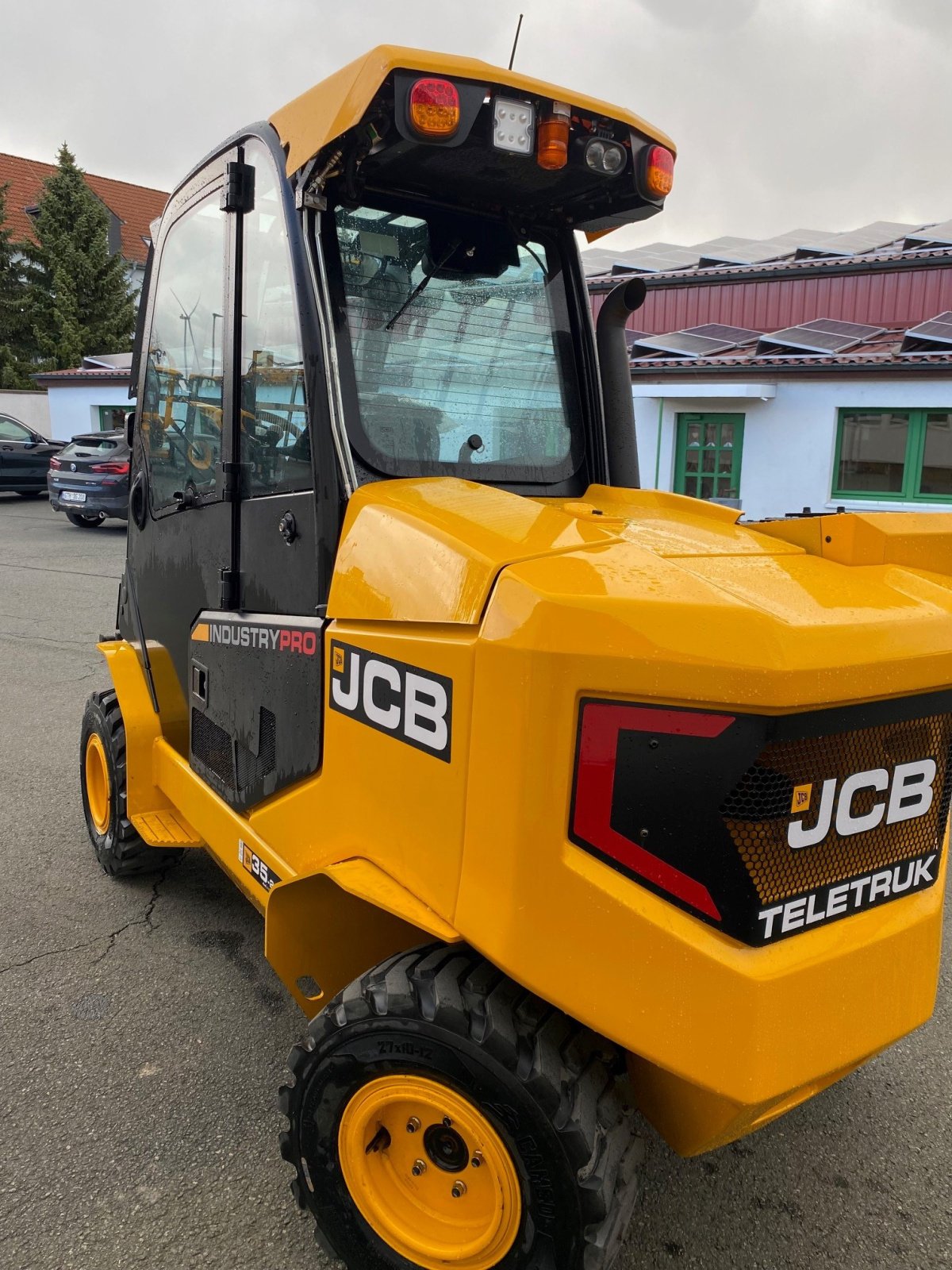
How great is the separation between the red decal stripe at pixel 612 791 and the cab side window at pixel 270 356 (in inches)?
39.6

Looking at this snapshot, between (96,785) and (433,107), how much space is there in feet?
10.0

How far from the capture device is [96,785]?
3.96 m

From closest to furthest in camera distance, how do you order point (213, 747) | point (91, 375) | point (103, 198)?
point (213, 747) < point (91, 375) < point (103, 198)

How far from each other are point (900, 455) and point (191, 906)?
39.5 feet

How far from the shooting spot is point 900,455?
42.2ft

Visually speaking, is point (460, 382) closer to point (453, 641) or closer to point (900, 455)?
point (453, 641)

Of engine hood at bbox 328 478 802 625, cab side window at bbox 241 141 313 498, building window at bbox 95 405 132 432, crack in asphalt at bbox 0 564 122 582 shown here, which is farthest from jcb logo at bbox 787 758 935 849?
building window at bbox 95 405 132 432

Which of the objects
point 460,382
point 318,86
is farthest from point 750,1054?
point 318,86

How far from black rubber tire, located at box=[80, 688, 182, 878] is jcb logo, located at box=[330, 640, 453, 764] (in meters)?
1.61

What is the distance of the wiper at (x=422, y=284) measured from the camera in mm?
2428

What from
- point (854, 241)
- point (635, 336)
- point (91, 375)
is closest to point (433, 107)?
point (635, 336)

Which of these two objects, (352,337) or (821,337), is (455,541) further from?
(821,337)

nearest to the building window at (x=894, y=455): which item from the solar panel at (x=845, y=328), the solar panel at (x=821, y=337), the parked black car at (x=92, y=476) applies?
the solar panel at (x=821, y=337)

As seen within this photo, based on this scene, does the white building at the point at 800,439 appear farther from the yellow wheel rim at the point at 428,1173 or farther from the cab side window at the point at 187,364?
the yellow wheel rim at the point at 428,1173
